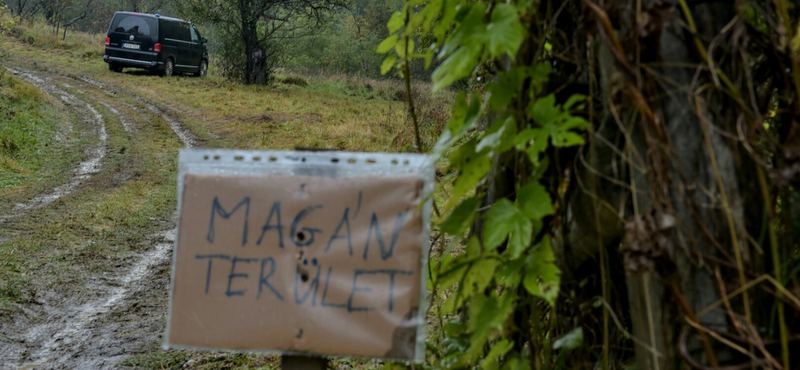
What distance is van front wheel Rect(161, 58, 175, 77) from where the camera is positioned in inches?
797

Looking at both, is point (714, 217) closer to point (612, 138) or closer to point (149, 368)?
point (612, 138)

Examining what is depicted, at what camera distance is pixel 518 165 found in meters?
1.69

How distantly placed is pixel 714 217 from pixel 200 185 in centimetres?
107

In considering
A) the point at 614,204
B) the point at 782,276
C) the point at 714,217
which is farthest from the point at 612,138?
the point at 782,276

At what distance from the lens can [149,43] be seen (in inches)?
766

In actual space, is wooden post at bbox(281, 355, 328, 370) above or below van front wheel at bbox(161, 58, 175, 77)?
below

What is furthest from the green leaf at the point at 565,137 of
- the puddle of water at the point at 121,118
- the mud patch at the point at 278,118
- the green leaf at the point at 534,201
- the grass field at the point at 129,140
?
the mud patch at the point at 278,118

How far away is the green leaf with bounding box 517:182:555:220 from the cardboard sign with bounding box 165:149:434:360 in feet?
0.77

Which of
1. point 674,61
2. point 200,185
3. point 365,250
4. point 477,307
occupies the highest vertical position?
point 674,61

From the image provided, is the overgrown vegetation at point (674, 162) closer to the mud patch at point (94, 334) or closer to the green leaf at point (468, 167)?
the green leaf at point (468, 167)

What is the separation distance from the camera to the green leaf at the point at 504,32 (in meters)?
1.28

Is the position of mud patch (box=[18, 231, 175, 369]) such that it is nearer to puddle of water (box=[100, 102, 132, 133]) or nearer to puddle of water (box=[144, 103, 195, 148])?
puddle of water (box=[144, 103, 195, 148])

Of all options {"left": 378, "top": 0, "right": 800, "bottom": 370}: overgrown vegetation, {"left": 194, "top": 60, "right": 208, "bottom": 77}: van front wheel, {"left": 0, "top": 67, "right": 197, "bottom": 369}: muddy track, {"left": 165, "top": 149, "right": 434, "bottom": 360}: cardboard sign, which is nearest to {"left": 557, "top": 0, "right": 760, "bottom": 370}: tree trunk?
{"left": 378, "top": 0, "right": 800, "bottom": 370}: overgrown vegetation

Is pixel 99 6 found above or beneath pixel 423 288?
above
